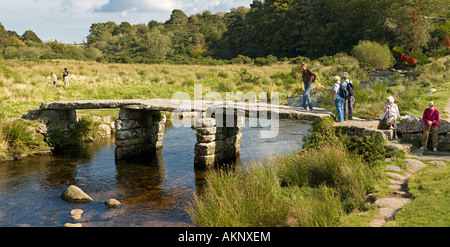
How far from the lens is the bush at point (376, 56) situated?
37.9m

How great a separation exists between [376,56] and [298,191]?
113 feet

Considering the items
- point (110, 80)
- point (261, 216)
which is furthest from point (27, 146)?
point (110, 80)

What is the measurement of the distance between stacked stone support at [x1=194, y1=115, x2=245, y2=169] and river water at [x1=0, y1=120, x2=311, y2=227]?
0.47m

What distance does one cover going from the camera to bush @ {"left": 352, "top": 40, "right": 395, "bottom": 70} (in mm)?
37938

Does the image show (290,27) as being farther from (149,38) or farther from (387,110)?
(387,110)

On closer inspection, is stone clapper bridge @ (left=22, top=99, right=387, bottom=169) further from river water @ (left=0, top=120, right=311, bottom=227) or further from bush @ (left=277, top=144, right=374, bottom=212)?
bush @ (left=277, top=144, right=374, bottom=212)

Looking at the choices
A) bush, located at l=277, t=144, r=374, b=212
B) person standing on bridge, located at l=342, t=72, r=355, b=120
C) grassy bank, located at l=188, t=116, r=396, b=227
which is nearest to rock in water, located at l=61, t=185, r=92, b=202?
grassy bank, located at l=188, t=116, r=396, b=227

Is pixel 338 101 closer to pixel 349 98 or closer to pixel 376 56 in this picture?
pixel 349 98

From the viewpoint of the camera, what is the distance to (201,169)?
12328mm

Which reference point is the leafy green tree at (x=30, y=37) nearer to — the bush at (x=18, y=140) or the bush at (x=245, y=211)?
the bush at (x=18, y=140)

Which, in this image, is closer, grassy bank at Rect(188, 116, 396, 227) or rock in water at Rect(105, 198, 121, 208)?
grassy bank at Rect(188, 116, 396, 227)

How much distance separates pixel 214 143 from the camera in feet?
41.2

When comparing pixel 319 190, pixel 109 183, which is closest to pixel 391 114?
pixel 319 190

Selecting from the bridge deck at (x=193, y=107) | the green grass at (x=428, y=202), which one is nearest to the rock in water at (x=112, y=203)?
the bridge deck at (x=193, y=107)
